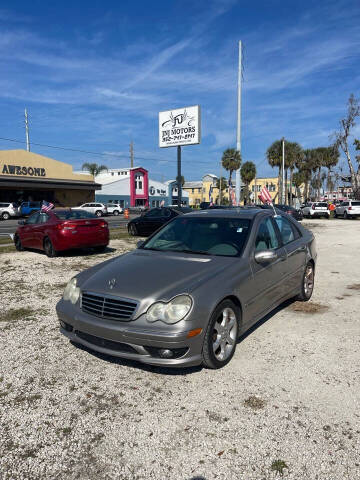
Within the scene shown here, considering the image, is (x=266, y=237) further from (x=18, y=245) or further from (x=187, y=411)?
(x=18, y=245)

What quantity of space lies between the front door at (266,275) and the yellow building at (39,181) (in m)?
38.8

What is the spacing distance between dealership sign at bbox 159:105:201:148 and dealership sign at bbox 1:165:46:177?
2217 cm

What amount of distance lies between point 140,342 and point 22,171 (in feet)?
141

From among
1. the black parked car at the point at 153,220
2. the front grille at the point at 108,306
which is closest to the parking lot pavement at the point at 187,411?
the front grille at the point at 108,306

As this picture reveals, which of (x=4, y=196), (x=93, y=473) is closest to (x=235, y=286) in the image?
(x=93, y=473)

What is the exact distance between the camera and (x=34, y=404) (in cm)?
295

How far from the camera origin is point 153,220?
621 inches

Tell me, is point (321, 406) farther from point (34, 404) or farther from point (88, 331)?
point (34, 404)

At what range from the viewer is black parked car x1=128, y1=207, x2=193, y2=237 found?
15.4 m

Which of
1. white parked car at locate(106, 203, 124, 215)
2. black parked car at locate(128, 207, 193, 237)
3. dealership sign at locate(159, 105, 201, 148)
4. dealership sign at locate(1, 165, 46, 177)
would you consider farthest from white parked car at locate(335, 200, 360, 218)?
dealership sign at locate(1, 165, 46, 177)

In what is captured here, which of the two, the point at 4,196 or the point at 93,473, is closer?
the point at 93,473

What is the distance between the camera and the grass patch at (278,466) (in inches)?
86.6

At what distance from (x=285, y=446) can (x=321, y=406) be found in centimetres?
61

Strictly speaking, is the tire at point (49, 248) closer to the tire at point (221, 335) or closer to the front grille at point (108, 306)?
the front grille at point (108, 306)
